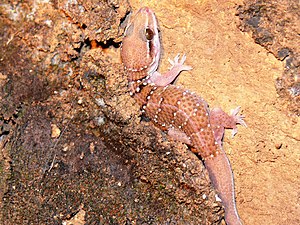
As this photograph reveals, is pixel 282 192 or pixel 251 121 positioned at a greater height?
pixel 251 121

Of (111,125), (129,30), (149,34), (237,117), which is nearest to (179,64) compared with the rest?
(149,34)

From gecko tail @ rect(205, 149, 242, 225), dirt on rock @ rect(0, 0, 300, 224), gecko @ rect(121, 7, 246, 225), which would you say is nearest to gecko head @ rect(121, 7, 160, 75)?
gecko @ rect(121, 7, 246, 225)

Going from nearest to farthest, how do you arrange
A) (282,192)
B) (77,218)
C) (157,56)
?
(77,218), (282,192), (157,56)

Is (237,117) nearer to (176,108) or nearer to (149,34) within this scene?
(176,108)

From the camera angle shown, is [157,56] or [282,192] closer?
[282,192]

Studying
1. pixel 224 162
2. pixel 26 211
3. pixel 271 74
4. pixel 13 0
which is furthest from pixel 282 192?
pixel 13 0

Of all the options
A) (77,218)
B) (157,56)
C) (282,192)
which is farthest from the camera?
(157,56)

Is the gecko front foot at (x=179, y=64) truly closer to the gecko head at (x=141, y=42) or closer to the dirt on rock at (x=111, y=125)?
the gecko head at (x=141, y=42)

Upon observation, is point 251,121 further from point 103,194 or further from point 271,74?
point 103,194

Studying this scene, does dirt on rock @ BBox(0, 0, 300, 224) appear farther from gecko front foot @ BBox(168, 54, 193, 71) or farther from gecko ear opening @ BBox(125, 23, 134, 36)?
gecko front foot @ BBox(168, 54, 193, 71)
